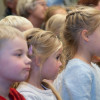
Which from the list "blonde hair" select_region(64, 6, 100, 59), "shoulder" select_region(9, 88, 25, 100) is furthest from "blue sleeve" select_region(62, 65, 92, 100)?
"shoulder" select_region(9, 88, 25, 100)

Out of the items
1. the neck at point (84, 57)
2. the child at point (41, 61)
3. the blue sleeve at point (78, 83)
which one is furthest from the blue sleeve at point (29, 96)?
the neck at point (84, 57)

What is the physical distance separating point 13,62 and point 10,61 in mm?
18

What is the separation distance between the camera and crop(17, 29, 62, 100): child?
227 centimetres

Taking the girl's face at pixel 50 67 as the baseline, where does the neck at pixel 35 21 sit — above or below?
below

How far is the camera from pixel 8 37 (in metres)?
1.95

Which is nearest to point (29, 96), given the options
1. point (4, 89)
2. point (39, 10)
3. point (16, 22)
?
point (4, 89)

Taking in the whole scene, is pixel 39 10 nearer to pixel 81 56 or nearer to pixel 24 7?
pixel 24 7

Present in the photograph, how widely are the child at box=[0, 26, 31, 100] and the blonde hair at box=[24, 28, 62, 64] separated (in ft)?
0.96

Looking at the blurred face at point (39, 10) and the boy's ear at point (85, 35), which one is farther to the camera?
the blurred face at point (39, 10)

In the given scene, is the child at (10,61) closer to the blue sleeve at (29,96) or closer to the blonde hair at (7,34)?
the blonde hair at (7,34)

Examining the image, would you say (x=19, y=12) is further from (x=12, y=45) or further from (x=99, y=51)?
(x=12, y=45)

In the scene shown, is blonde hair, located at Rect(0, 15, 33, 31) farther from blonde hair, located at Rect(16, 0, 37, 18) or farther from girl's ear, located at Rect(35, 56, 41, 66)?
blonde hair, located at Rect(16, 0, 37, 18)

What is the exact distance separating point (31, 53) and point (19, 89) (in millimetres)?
251

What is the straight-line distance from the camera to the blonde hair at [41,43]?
2.28 metres
